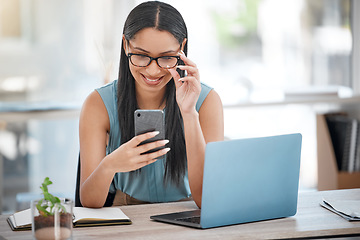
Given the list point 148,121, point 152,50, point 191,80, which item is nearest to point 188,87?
point 191,80

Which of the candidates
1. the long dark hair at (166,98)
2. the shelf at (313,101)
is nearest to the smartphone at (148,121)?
the long dark hair at (166,98)

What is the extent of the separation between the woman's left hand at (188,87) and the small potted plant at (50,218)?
0.63 metres

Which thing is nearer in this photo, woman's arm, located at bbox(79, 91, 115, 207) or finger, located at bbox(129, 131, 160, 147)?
finger, located at bbox(129, 131, 160, 147)

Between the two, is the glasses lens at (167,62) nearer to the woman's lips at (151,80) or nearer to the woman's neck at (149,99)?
the woman's lips at (151,80)

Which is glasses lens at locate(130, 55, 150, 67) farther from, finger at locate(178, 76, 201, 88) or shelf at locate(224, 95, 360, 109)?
shelf at locate(224, 95, 360, 109)

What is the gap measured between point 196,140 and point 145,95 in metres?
0.31

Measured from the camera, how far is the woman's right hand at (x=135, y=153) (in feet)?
4.91

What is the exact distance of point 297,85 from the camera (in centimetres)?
389

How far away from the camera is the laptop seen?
1.38m

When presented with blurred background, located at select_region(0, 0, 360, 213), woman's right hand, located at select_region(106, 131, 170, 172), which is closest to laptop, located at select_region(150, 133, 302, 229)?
woman's right hand, located at select_region(106, 131, 170, 172)

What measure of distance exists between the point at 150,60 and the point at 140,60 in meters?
0.04

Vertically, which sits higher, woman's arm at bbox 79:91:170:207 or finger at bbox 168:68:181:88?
finger at bbox 168:68:181:88

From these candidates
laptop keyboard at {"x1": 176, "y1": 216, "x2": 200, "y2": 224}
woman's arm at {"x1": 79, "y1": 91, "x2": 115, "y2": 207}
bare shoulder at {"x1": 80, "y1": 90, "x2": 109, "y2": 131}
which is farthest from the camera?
bare shoulder at {"x1": 80, "y1": 90, "x2": 109, "y2": 131}

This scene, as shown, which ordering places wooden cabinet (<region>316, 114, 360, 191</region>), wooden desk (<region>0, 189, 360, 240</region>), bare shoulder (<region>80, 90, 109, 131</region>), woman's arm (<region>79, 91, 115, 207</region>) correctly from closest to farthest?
1. wooden desk (<region>0, 189, 360, 240</region>)
2. woman's arm (<region>79, 91, 115, 207</region>)
3. bare shoulder (<region>80, 90, 109, 131</region>)
4. wooden cabinet (<region>316, 114, 360, 191</region>)
